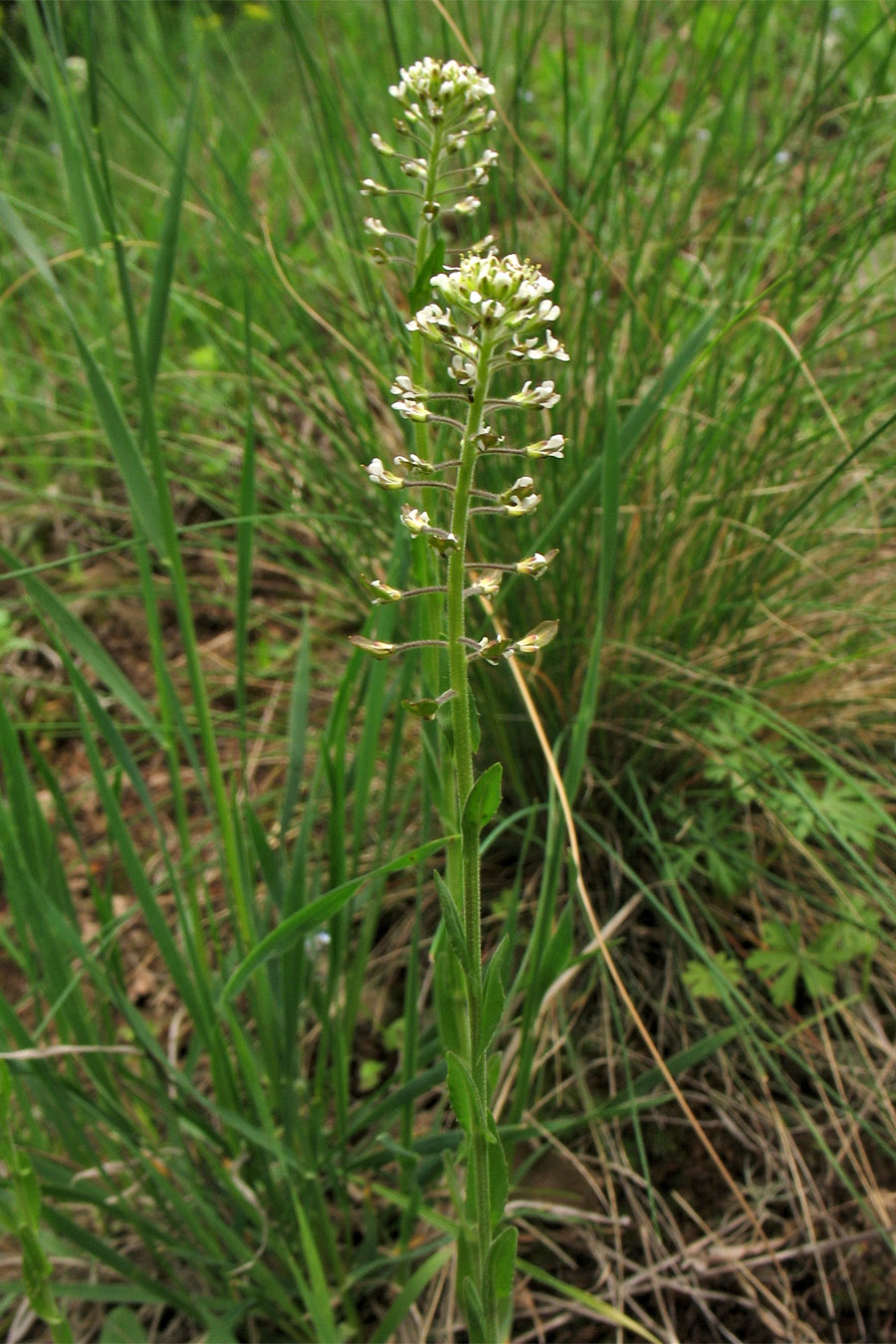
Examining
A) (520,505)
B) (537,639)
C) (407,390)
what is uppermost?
(407,390)

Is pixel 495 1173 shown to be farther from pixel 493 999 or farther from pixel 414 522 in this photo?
pixel 414 522

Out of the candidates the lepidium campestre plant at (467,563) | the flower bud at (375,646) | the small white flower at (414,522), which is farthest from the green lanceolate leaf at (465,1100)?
the small white flower at (414,522)

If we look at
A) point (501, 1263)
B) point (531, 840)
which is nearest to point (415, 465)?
point (501, 1263)

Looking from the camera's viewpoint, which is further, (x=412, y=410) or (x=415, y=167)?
(x=415, y=167)

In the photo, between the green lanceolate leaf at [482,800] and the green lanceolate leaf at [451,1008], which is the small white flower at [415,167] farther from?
the green lanceolate leaf at [451,1008]

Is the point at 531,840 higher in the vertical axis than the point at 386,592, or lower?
lower

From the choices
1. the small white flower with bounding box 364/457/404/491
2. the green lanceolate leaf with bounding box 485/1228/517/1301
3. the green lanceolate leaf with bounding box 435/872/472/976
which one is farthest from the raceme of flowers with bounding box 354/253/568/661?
the green lanceolate leaf with bounding box 485/1228/517/1301

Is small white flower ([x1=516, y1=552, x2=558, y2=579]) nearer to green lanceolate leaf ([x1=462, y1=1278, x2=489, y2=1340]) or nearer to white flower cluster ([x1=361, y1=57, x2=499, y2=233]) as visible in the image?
white flower cluster ([x1=361, y1=57, x2=499, y2=233])

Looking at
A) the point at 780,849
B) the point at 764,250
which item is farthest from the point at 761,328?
the point at 780,849

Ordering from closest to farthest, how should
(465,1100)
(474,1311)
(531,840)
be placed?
1. (465,1100)
2. (474,1311)
3. (531,840)
